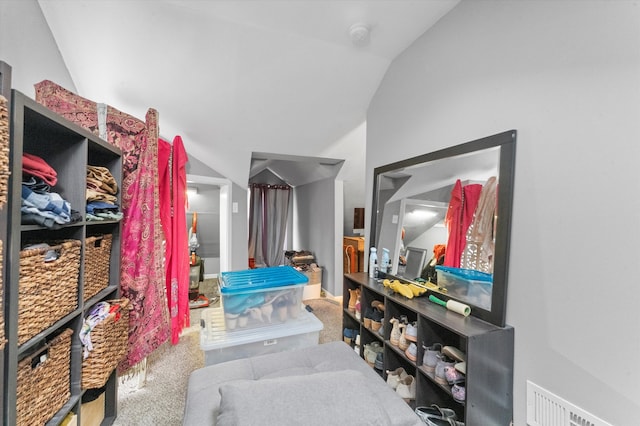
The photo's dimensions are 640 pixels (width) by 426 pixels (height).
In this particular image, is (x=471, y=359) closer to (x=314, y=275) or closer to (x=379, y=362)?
(x=379, y=362)

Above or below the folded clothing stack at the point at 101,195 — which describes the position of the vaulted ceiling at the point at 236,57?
above

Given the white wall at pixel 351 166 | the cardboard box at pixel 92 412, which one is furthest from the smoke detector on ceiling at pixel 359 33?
the cardboard box at pixel 92 412

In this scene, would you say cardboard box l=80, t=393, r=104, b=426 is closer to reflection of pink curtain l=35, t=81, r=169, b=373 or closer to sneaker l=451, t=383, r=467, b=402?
reflection of pink curtain l=35, t=81, r=169, b=373

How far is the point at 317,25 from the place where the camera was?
5.50ft

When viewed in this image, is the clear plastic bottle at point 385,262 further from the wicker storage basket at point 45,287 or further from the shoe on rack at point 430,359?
the wicker storage basket at point 45,287

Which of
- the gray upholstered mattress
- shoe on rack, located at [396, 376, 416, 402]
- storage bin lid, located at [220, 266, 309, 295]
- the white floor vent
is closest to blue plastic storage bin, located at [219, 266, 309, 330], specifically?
storage bin lid, located at [220, 266, 309, 295]

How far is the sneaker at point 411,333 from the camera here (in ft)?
4.99

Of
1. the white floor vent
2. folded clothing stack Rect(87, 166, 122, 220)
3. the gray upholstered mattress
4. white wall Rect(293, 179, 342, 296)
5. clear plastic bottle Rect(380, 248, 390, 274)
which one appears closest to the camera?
the gray upholstered mattress

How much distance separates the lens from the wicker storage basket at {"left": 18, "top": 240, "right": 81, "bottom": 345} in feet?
2.71

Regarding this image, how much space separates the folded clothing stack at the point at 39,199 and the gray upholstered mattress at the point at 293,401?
82 cm

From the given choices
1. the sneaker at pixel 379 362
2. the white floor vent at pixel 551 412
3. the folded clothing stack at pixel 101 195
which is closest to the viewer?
the white floor vent at pixel 551 412

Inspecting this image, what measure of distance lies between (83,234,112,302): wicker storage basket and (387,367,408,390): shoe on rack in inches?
67.6

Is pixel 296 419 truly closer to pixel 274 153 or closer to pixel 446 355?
pixel 446 355

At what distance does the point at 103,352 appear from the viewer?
125 centimetres
